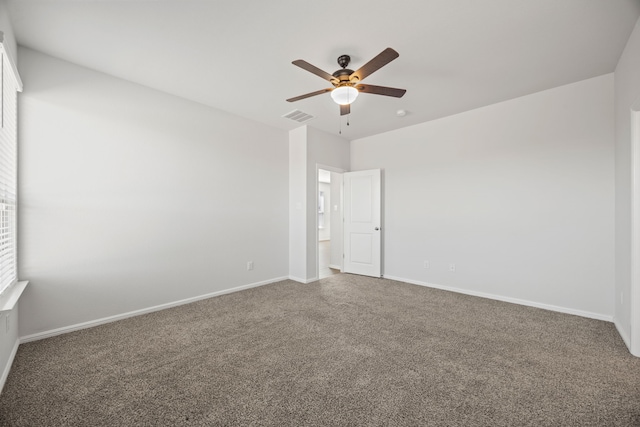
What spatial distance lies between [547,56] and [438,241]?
2.61 m

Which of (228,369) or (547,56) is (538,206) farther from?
(228,369)

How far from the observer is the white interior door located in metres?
4.94

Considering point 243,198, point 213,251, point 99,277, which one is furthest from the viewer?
point 243,198

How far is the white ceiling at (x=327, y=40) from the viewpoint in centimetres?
202

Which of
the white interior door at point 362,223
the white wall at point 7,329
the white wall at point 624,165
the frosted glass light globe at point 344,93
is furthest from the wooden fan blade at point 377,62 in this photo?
the white interior door at point 362,223

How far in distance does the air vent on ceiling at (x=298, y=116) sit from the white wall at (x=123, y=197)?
0.61m

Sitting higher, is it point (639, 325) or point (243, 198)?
point (243, 198)

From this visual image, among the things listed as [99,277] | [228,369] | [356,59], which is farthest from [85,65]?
[228,369]

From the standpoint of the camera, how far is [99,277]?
287 cm

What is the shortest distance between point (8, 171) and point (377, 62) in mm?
3120

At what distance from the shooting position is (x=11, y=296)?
2.06m

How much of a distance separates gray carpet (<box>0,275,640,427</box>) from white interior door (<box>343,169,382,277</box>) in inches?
71.3

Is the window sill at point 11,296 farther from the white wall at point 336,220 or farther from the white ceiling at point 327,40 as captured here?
the white wall at point 336,220

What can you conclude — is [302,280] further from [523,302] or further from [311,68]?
[311,68]
